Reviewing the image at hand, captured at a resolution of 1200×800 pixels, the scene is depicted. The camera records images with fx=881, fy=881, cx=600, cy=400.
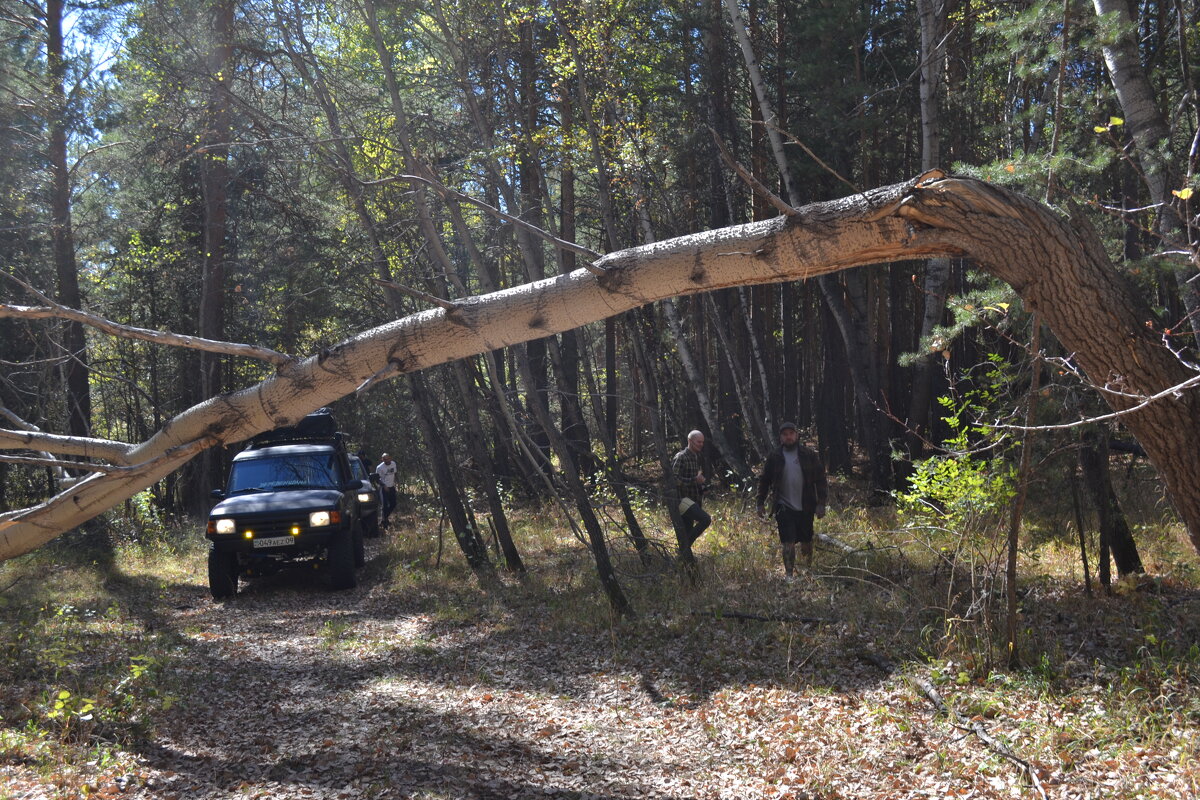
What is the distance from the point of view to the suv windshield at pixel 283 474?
1370cm

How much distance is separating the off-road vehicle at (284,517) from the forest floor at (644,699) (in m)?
1.84

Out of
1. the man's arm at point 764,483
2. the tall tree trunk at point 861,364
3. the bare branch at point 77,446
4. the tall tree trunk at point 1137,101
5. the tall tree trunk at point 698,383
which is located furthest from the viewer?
the tall tree trunk at point 698,383

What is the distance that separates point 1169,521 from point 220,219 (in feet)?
61.1

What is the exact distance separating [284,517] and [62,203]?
10217 millimetres

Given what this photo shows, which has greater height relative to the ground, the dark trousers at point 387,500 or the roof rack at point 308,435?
the roof rack at point 308,435

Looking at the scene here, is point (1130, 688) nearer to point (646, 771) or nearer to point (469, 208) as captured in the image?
point (646, 771)

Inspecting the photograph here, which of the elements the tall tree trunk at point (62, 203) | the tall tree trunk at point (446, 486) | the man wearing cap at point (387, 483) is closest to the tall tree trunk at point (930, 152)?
the tall tree trunk at point (446, 486)

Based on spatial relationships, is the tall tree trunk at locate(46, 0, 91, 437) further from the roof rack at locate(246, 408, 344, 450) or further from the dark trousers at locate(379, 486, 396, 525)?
the dark trousers at locate(379, 486, 396, 525)

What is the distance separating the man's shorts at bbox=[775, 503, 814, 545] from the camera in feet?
33.8

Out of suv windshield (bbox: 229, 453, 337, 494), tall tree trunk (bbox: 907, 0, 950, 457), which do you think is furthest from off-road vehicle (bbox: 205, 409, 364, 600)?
tall tree trunk (bbox: 907, 0, 950, 457)

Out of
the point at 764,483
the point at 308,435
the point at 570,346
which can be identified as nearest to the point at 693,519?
the point at 764,483

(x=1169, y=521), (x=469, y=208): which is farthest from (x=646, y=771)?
(x=469, y=208)

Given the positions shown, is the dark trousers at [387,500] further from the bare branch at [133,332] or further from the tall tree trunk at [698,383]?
the bare branch at [133,332]

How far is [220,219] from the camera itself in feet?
64.5
